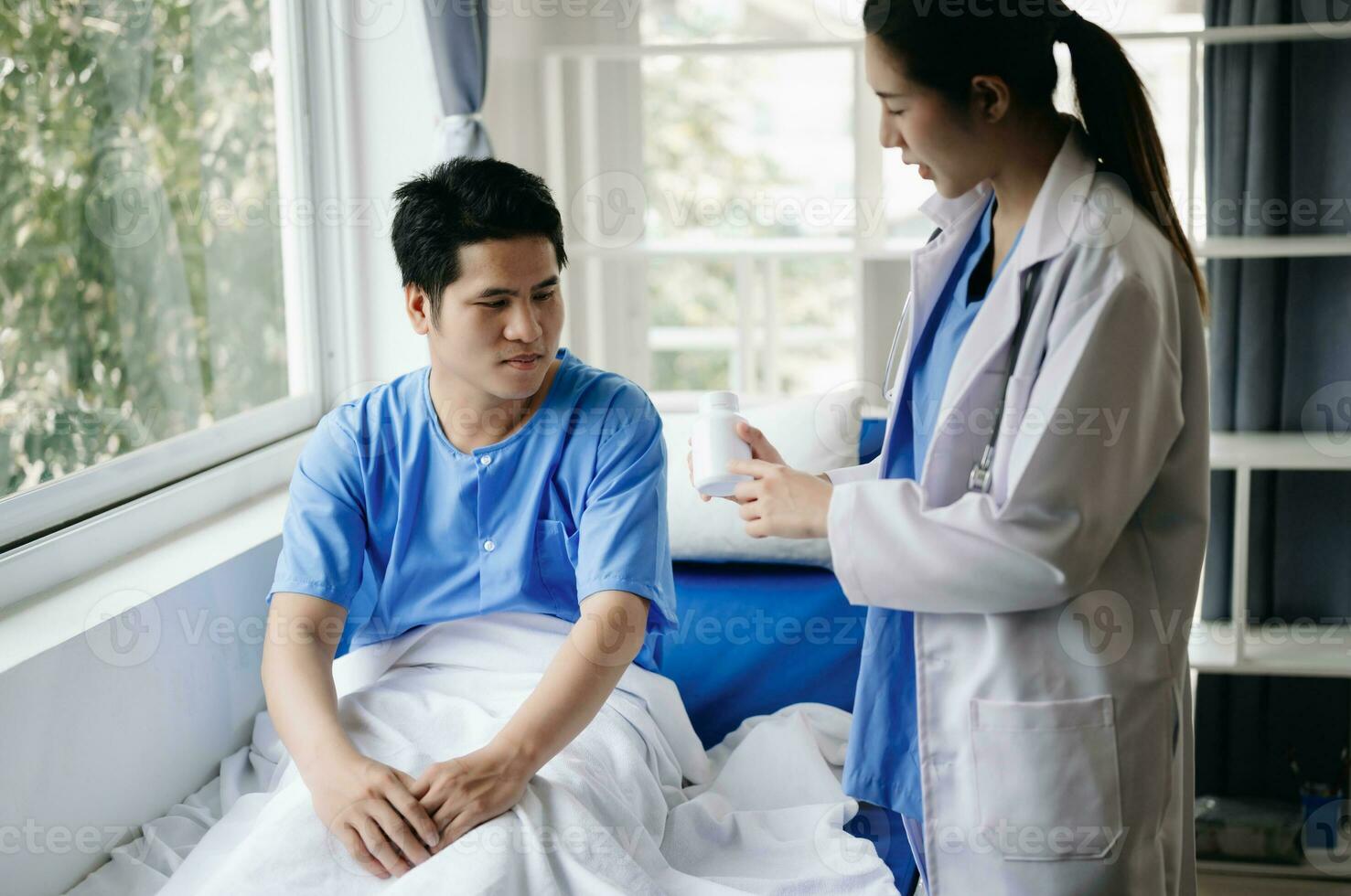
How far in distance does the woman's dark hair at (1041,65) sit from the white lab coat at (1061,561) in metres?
0.03

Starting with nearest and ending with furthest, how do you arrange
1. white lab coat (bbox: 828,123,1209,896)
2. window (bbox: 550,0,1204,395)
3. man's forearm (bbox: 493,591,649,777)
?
1. white lab coat (bbox: 828,123,1209,896)
2. man's forearm (bbox: 493,591,649,777)
3. window (bbox: 550,0,1204,395)

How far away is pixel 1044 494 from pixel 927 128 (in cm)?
38

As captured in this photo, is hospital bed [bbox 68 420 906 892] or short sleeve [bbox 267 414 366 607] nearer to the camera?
short sleeve [bbox 267 414 366 607]

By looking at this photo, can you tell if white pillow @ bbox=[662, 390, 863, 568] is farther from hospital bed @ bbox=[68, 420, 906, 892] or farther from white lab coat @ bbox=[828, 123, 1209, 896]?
white lab coat @ bbox=[828, 123, 1209, 896]

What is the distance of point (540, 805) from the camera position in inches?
58.4

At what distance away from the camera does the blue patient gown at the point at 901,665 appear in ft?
4.64

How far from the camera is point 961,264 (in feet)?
4.71

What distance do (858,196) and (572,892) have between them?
2.06 meters

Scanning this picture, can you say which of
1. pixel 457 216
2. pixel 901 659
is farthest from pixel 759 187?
pixel 901 659

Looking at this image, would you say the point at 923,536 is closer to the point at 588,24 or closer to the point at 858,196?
the point at 858,196

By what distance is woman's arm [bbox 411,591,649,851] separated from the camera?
4.77 ft

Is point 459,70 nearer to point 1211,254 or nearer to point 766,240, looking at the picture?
point 766,240

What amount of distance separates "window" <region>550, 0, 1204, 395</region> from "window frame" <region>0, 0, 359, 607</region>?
0.69 m

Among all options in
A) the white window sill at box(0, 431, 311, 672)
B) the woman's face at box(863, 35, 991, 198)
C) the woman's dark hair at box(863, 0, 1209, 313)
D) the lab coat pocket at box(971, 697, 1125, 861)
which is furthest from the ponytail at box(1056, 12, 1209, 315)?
the white window sill at box(0, 431, 311, 672)
